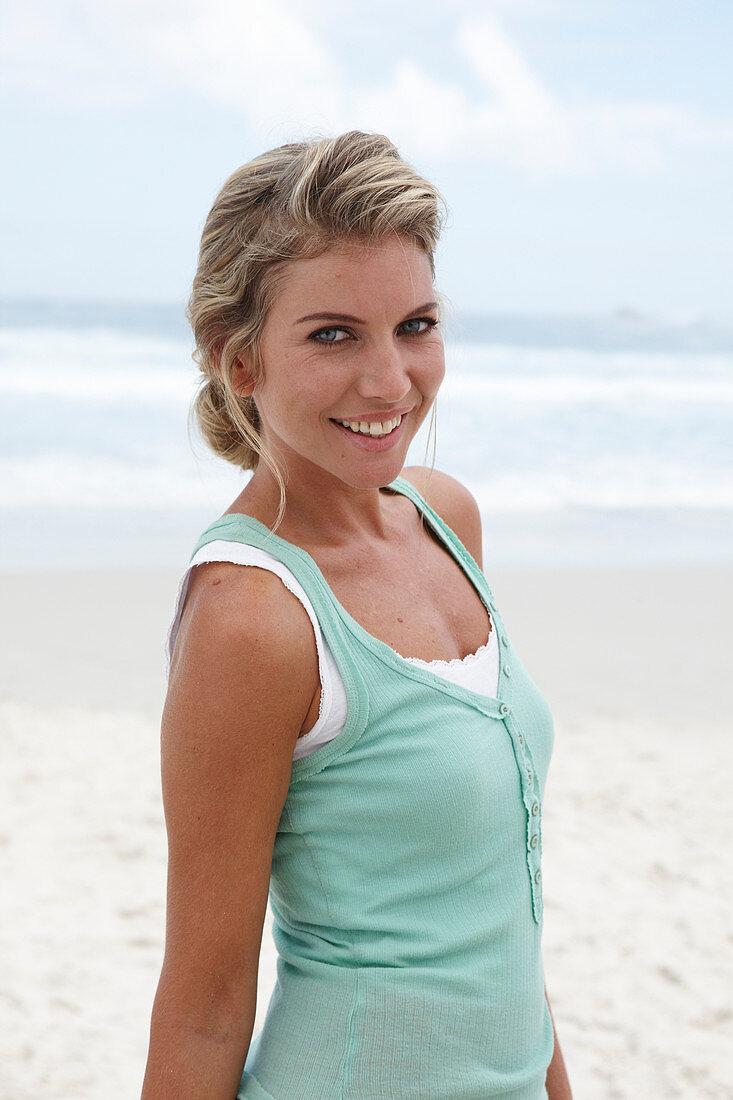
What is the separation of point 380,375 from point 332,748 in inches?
18.3

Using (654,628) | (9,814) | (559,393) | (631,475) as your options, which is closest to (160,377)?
(559,393)

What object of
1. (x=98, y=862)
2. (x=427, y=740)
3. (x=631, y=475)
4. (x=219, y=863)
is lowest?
(x=98, y=862)

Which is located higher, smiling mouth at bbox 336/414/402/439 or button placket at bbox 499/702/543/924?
smiling mouth at bbox 336/414/402/439

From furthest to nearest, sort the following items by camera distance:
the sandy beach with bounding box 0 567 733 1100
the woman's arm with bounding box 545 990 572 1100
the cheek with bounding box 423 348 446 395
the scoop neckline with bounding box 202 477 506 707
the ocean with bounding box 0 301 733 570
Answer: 1. the ocean with bounding box 0 301 733 570
2. the sandy beach with bounding box 0 567 733 1100
3. the woman's arm with bounding box 545 990 572 1100
4. the cheek with bounding box 423 348 446 395
5. the scoop neckline with bounding box 202 477 506 707

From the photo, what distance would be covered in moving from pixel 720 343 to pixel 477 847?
28.8 meters

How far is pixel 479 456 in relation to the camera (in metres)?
13.4

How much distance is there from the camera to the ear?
4.95 ft

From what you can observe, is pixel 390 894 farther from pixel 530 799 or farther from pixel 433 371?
pixel 433 371

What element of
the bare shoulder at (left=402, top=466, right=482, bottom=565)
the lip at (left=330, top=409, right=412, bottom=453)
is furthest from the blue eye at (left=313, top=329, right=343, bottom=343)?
the bare shoulder at (left=402, top=466, right=482, bottom=565)

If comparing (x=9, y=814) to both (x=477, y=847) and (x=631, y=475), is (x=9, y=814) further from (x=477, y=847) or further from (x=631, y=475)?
(x=631, y=475)

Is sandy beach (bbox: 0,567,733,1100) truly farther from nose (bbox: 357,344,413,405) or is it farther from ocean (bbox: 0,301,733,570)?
nose (bbox: 357,344,413,405)

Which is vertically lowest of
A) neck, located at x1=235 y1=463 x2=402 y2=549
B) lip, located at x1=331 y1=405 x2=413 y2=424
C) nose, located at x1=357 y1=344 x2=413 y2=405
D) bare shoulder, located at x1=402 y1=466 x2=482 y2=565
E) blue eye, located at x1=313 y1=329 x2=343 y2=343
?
neck, located at x1=235 y1=463 x2=402 y2=549

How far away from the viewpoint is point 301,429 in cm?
145

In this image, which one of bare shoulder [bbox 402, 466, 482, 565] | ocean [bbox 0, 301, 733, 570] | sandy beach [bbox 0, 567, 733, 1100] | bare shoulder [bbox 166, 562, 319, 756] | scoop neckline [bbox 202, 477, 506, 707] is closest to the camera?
bare shoulder [bbox 166, 562, 319, 756]
